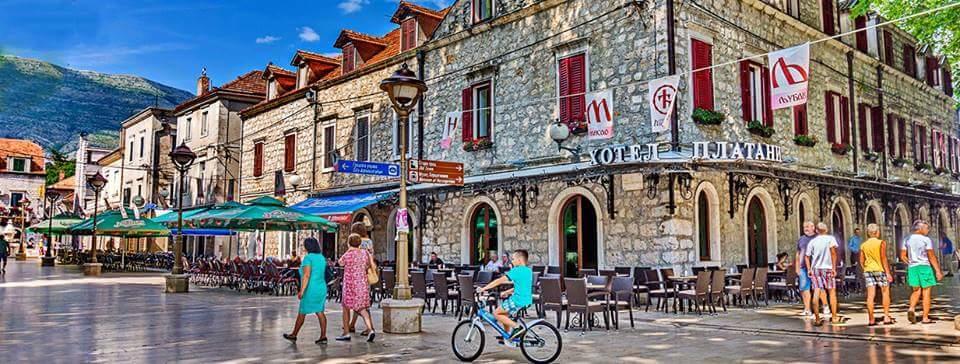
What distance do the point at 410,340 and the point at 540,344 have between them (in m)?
2.26

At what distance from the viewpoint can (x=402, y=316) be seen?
919 centimetres

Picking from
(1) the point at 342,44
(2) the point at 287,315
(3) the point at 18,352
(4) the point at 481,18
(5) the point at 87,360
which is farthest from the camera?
(1) the point at 342,44

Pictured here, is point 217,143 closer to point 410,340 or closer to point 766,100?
point 766,100

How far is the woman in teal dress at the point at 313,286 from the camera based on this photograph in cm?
842

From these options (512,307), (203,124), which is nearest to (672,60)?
(512,307)

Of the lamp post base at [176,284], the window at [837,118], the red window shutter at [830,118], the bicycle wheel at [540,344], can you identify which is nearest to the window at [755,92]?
the red window shutter at [830,118]

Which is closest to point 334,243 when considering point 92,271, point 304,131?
point 304,131

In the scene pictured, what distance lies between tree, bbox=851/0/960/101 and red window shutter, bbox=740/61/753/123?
107 inches

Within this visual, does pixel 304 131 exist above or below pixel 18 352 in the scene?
above

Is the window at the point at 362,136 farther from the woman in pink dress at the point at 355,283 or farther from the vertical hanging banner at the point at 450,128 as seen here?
the woman in pink dress at the point at 355,283

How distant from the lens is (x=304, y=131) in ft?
78.0

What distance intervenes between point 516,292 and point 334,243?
54.4 ft

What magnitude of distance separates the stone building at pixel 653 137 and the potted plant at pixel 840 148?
59 mm

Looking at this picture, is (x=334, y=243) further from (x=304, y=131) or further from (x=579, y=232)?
(x=579, y=232)
